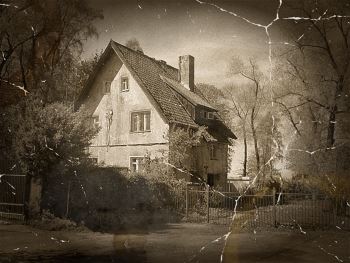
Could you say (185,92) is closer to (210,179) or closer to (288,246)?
(210,179)

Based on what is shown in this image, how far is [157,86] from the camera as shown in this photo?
1523cm

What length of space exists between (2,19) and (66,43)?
178 centimetres

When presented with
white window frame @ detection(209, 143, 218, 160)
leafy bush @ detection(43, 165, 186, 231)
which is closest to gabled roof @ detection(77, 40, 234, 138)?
white window frame @ detection(209, 143, 218, 160)

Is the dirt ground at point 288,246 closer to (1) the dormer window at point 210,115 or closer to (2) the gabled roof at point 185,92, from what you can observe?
(2) the gabled roof at point 185,92

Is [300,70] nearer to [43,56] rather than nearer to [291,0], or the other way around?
[291,0]

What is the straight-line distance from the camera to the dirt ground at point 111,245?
614 cm

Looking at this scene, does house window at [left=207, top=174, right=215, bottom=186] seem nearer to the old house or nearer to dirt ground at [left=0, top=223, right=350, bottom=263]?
the old house

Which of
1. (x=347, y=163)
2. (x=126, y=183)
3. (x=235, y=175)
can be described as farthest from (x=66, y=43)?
(x=235, y=175)

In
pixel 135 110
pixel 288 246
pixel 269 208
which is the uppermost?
pixel 135 110

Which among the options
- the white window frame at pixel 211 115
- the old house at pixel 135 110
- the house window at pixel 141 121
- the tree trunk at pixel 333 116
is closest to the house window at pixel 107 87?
the old house at pixel 135 110

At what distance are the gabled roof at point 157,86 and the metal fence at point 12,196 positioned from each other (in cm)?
538

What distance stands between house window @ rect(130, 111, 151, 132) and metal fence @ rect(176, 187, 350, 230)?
382 cm

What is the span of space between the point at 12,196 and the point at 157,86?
7.15 metres

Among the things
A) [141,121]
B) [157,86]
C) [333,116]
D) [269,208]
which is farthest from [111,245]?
[157,86]
